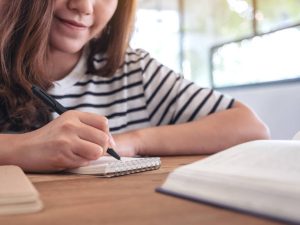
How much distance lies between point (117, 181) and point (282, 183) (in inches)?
9.2

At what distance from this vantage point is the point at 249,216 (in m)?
0.31

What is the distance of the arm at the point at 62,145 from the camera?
0.60 meters

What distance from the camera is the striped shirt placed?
1100 millimetres

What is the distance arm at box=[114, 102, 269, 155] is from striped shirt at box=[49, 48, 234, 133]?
0.35ft

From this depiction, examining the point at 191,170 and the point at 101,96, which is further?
the point at 101,96

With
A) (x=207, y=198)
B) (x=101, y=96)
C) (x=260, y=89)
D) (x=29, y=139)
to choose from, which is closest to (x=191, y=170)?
(x=207, y=198)

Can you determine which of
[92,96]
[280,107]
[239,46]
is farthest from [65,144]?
[239,46]

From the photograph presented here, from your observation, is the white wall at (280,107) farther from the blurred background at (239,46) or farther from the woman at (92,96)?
the woman at (92,96)

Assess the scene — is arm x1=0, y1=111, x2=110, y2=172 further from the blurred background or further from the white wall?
the white wall

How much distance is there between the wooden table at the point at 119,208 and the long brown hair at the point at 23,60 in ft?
1.75

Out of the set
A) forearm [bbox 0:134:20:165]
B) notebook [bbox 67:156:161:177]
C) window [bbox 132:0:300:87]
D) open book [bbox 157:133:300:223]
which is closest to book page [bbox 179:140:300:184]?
open book [bbox 157:133:300:223]

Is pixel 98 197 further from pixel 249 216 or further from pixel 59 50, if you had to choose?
pixel 59 50

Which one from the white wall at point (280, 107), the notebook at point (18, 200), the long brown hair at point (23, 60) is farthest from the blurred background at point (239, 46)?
the notebook at point (18, 200)

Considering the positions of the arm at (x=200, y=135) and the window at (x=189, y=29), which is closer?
the arm at (x=200, y=135)
